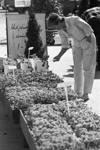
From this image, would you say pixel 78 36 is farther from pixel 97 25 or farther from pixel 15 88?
pixel 97 25

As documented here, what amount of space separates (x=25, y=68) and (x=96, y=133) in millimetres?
3899

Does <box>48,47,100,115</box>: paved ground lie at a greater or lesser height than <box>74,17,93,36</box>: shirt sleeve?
lesser

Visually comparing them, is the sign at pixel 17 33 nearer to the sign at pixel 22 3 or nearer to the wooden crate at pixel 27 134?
the wooden crate at pixel 27 134

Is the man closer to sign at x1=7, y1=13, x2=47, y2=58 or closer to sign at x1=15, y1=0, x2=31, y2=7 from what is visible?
sign at x1=7, y1=13, x2=47, y2=58

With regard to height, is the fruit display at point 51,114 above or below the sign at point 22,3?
above

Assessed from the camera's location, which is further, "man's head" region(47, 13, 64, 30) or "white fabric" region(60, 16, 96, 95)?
"white fabric" region(60, 16, 96, 95)

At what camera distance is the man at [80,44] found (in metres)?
7.02

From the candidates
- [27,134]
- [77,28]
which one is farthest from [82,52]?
[27,134]

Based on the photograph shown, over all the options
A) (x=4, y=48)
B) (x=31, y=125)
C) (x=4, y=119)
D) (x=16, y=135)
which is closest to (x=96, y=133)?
(x=31, y=125)

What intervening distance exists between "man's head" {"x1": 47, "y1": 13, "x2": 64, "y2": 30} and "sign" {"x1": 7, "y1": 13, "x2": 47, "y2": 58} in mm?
2694

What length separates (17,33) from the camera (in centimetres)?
966

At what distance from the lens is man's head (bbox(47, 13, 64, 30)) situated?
22.7 feet

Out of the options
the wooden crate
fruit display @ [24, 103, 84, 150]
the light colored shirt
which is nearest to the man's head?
the light colored shirt

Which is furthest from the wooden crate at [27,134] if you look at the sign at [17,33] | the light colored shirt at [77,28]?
the sign at [17,33]
